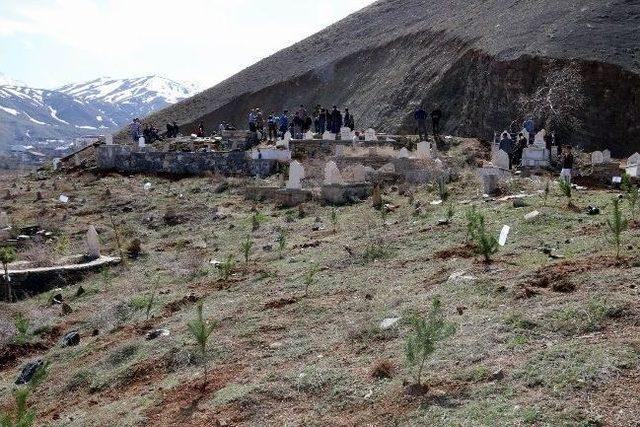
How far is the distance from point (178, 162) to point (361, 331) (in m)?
21.4

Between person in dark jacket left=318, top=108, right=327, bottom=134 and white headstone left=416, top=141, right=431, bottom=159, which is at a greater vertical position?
person in dark jacket left=318, top=108, right=327, bottom=134

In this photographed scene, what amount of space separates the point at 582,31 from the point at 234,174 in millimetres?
15683

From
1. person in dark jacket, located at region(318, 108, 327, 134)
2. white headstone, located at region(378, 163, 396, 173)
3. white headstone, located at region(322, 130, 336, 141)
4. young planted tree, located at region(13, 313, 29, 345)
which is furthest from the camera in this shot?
person in dark jacket, located at region(318, 108, 327, 134)

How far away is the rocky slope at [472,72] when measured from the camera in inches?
1040

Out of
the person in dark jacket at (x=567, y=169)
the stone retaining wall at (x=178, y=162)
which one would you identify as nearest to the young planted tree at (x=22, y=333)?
the person in dark jacket at (x=567, y=169)

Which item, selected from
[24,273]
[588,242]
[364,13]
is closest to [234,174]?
[24,273]

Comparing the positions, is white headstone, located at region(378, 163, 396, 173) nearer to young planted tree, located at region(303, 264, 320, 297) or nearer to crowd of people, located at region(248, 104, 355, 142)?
crowd of people, located at region(248, 104, 355, 142)

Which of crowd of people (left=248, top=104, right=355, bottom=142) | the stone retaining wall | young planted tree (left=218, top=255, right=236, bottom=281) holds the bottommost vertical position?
young planted tree (left=218, top=255, right=236, bottom=281)

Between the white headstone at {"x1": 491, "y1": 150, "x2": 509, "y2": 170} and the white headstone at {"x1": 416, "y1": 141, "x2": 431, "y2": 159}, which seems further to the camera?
the white headstone at {"x1": 416, "y1": 141, "x2": 431, "y2": 159}

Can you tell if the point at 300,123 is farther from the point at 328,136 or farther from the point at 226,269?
the point at 226,269

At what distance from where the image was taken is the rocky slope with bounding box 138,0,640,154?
26422mm

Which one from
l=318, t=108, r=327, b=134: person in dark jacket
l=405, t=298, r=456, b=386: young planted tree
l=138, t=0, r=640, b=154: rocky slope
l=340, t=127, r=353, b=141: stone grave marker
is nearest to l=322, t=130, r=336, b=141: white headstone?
l=340, t=127, r=353, b=141: stone grave marker

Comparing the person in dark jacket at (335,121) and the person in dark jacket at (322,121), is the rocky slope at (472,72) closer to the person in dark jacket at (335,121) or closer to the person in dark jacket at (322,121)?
the person in dark jacket at (322,121)

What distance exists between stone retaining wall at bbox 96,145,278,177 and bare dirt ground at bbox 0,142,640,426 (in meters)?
10.7
